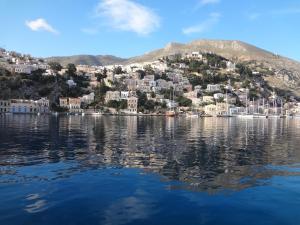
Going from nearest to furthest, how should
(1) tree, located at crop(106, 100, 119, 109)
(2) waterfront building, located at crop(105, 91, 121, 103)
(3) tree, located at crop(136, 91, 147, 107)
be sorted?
(1) tree, located at crop(106, 100, 119, 109)
(2) waterfront building, located at crop(105, 91, 121, 103)
(3) tree, located at crop(136, 91, 147, 107)

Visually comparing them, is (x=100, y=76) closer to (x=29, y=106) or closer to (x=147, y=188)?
(x=29, y=106)

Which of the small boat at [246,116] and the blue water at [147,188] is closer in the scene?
the blue water at [147,188]

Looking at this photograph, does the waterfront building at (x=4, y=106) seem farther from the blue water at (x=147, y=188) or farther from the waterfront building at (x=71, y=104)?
the blue water at (x=147, y=188)

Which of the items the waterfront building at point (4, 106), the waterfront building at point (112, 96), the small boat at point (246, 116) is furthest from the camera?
the small boat at point (246, 116)

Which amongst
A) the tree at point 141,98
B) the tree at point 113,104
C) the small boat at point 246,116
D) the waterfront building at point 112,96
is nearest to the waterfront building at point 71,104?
the tree at point 113,104

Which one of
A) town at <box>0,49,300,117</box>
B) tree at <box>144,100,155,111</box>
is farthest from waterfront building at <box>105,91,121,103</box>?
tree at <box>144,100,155,111</box>

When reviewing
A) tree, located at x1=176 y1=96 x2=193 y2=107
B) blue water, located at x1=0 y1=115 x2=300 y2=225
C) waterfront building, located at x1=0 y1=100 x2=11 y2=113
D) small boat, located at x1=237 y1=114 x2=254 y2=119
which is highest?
tree, located at x1=176 y1=96 x2=193 y2=107

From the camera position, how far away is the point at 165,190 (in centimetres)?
1822

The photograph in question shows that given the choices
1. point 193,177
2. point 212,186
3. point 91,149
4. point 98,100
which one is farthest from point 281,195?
point 98,100

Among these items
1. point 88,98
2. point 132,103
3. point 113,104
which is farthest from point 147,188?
point 88,98

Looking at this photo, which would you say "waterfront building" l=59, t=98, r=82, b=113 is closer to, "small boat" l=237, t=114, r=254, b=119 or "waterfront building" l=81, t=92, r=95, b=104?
"waterfront building" l=81, t=92, r=95, b=104

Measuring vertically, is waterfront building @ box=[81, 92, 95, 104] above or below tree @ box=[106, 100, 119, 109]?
above

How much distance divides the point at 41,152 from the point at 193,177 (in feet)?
47.5

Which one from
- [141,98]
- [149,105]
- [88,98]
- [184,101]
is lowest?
[149,105]
